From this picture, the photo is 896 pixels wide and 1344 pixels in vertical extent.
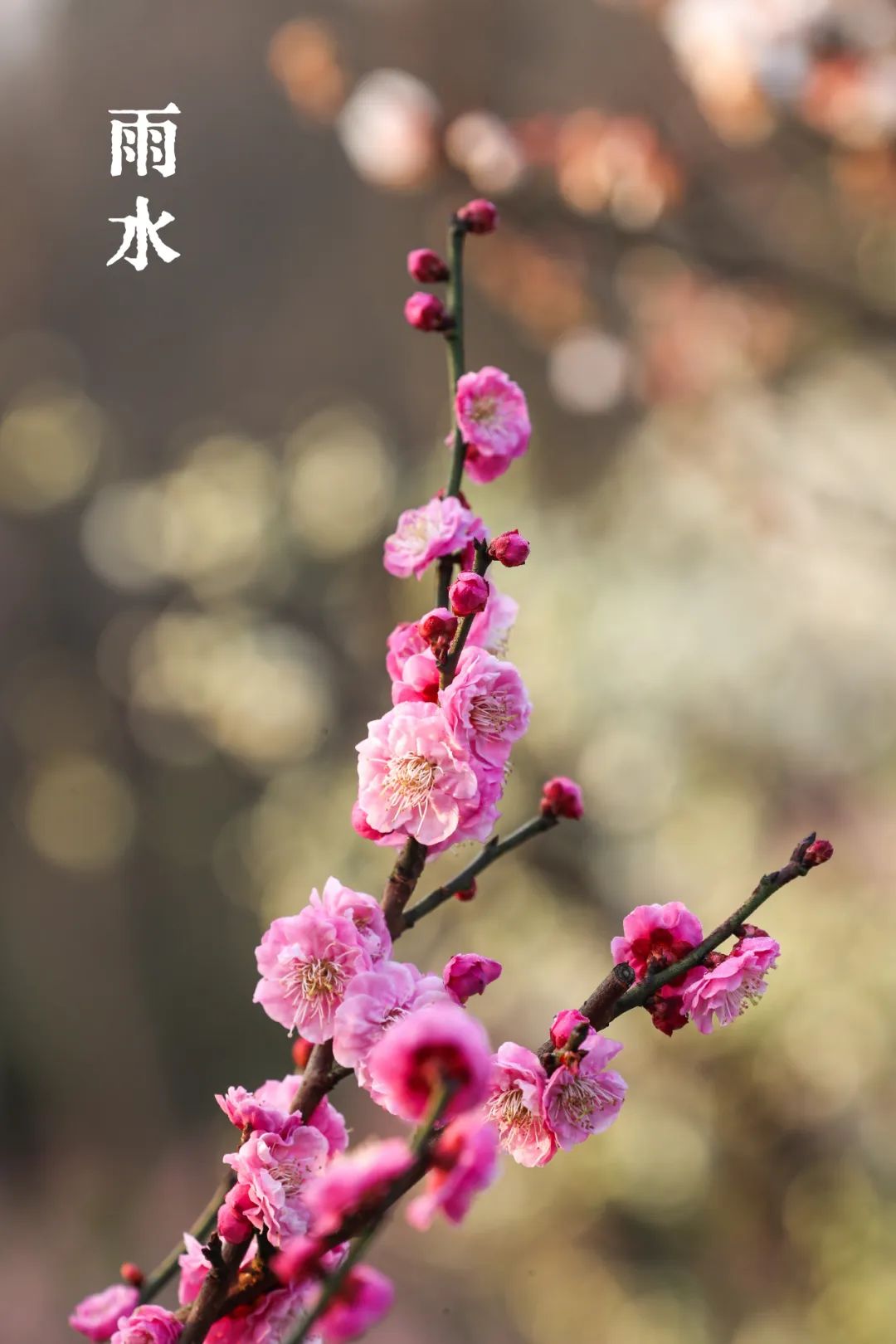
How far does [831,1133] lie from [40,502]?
1.85 m

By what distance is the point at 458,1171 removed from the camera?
225 millimetres

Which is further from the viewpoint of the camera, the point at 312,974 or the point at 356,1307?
the point at 312,974

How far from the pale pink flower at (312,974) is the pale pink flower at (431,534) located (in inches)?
4.4

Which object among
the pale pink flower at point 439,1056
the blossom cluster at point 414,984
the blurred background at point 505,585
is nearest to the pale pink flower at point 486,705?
the blossom cluster at point 414,984

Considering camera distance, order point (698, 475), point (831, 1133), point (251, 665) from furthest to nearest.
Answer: point (251, 665) < point (698, 475) < point (831, 1133)

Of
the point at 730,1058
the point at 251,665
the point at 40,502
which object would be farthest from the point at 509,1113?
the point at 40,502

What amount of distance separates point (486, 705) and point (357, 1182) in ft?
0.48

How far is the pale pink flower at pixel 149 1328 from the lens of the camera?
331 millimetres

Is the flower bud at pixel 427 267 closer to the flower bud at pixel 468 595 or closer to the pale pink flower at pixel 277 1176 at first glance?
the flower bud at pixel 468 595

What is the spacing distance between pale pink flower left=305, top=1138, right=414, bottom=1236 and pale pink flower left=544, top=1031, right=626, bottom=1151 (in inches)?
4.1

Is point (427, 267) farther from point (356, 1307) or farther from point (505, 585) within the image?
point (505, 585)

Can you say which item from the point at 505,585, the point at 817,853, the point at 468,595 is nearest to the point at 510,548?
the point at 468,595

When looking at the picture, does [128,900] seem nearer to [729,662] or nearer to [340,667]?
[340,667]

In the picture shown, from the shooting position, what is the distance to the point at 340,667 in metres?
2.08
